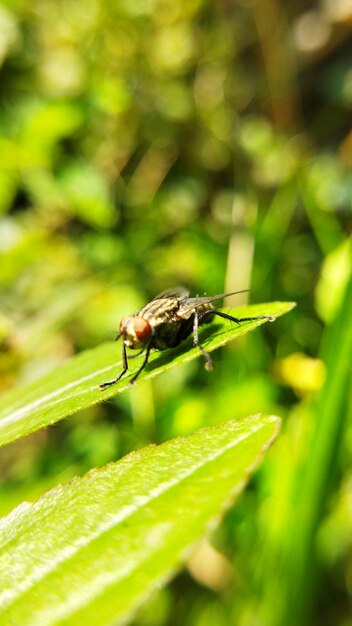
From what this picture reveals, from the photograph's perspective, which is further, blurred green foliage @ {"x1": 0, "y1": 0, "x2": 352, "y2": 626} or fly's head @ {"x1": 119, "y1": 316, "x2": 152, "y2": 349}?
blurred green foliage @ {"x1": 0, "y1": 0, "x2": 352, "y2": 626}

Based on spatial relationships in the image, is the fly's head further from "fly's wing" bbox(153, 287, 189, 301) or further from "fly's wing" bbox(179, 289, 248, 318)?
"fly's wing" bbox(153, 287, 189, 301)

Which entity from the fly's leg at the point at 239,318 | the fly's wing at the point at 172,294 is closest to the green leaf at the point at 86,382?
the fly's leg at the point at 239,318

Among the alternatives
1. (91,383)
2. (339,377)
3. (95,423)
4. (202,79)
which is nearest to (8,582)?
(91,383)

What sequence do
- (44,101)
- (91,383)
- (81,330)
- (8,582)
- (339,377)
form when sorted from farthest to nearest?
(44,101) < (81,330) < (339,377) < (91,383) < (8,582)

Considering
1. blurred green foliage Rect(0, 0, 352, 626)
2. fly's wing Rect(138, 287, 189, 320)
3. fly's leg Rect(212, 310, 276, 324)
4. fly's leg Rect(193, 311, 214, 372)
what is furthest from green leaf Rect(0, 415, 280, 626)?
blurred green foliage Rect(0, 0, 352, 626)

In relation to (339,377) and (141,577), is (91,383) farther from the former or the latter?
(339,377)
